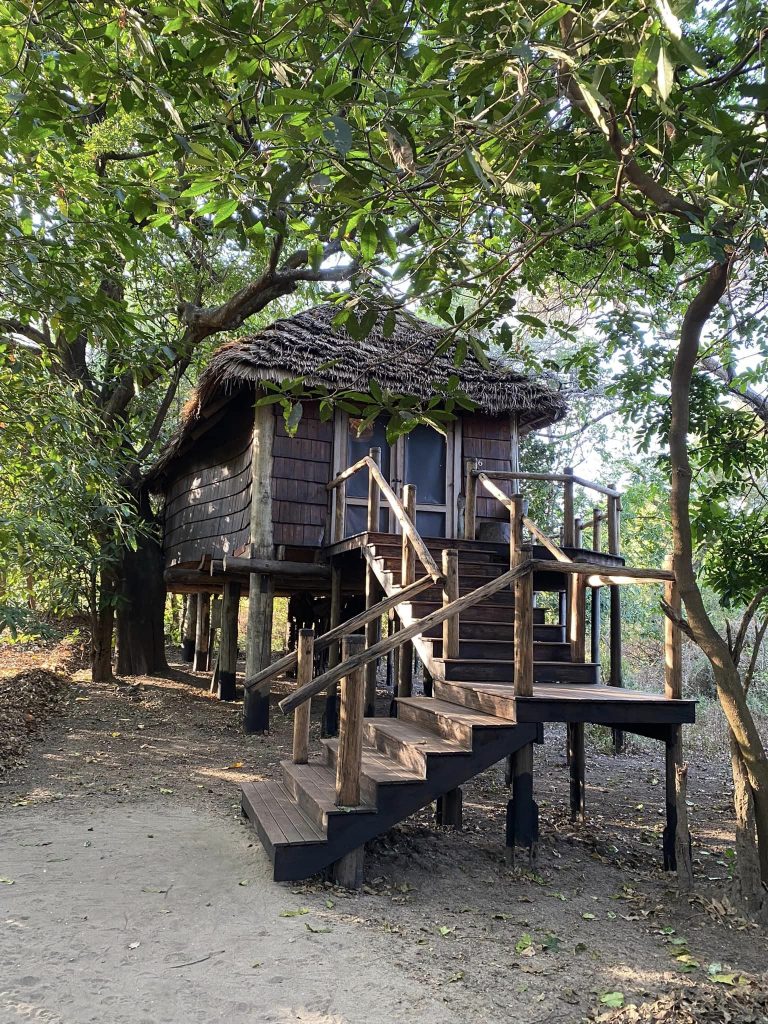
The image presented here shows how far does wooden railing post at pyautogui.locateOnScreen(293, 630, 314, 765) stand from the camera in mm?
5926

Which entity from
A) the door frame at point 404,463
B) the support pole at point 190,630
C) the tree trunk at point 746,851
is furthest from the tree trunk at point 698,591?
the support pole at point 190,630

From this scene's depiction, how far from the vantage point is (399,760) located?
5574 mm

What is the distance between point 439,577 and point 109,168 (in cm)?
798

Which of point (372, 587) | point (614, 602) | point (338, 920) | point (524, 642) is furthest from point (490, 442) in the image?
point (338, 920)

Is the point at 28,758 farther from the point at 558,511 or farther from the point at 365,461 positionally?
the point at 558,511

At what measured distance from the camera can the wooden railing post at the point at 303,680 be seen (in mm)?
5926

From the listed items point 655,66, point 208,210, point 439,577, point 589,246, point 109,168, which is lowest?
point 439,577

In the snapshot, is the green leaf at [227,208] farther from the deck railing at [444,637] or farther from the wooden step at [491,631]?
the wooden step at [491,631]

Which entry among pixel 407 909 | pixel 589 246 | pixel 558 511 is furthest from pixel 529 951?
pixel 558 511

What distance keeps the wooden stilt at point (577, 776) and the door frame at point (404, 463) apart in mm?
4252

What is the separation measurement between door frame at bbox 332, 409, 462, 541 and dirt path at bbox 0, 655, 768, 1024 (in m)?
4.49

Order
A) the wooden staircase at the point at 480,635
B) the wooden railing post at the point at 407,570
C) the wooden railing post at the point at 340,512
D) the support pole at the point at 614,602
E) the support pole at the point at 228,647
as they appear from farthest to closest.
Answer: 1. the support pole at the point at 228,647
2. the wooden railing post at the point at 340,512
3. the support pole at the point at 614,602
4. the wooden railing post at the point at 407,570
5. the wooden staircase at the point at 480,635

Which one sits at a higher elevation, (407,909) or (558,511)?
(558,511)

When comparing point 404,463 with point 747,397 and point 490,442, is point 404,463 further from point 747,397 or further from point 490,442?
point 747,397
